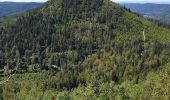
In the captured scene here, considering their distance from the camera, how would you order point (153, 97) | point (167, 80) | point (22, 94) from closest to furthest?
point (167, 80) < point (153, 97) < point (22, 94)

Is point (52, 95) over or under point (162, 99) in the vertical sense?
under

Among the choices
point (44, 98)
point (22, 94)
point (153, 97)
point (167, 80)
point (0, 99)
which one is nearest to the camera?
point (167, 80)

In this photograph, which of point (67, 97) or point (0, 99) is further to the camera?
point (0, 99)

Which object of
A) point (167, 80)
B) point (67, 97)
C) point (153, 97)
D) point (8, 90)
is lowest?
point (8, 90)

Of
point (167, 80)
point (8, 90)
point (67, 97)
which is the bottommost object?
Answer: point (8, 90)

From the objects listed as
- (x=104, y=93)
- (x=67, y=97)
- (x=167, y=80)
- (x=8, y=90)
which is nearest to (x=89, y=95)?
(x=104, y=93)

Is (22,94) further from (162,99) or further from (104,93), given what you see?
(162,99)

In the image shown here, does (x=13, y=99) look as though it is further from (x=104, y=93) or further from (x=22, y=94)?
(x=104, y=93)

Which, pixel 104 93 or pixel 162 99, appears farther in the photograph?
pixel 104 93

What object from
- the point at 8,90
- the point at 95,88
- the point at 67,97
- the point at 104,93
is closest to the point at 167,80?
the point at 104,93
